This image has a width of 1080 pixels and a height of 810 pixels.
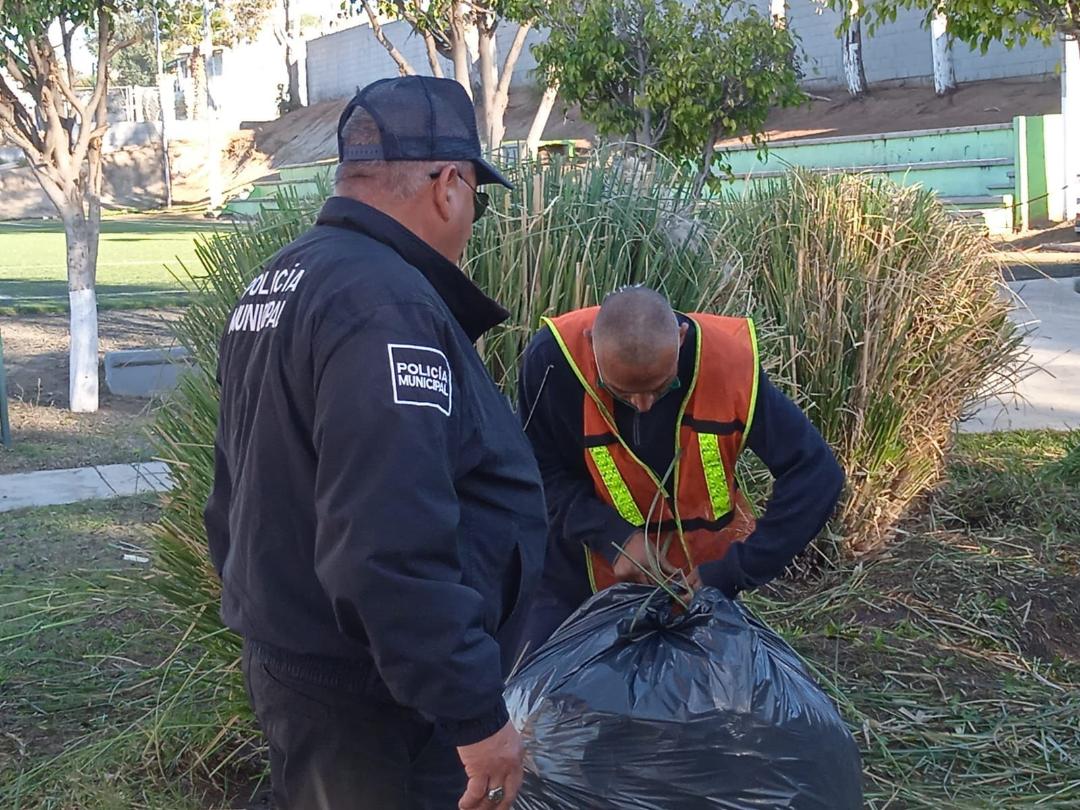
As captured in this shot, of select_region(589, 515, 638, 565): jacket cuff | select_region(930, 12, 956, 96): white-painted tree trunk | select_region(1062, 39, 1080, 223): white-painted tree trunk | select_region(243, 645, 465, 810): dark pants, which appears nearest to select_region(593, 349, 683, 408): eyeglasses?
select_region(589, 515, 638, 565): jacket cuff

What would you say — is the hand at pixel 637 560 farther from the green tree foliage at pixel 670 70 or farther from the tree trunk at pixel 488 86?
the tree trunk at pixel 488 86

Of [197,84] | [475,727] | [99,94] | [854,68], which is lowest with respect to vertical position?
[475,727]

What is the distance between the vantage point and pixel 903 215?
5680mm

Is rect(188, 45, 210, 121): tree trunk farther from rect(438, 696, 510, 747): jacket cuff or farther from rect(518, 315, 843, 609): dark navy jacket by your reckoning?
rect(438, 696, 510, 747): jacket cuff

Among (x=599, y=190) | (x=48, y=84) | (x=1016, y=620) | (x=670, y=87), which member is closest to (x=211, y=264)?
(x=599, y=190)

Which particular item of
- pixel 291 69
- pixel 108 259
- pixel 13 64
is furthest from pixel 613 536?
pixel 291 69

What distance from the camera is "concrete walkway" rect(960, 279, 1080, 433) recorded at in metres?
8.07

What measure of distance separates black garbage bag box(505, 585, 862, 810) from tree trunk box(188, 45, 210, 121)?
4807 centimetres

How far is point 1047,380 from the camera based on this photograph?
9.69m

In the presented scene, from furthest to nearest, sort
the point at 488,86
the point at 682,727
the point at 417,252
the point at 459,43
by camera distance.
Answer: the point at 488,86 < the point at 459,43 < the point at 682,727 < the point at 417,252

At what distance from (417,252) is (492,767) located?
2.45 ft

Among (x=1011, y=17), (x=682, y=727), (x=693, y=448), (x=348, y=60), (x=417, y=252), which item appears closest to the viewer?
(x=417, y=252)

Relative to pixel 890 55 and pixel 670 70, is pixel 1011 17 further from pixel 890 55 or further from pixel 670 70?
pixel 890 55

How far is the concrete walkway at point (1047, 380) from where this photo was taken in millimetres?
8070
